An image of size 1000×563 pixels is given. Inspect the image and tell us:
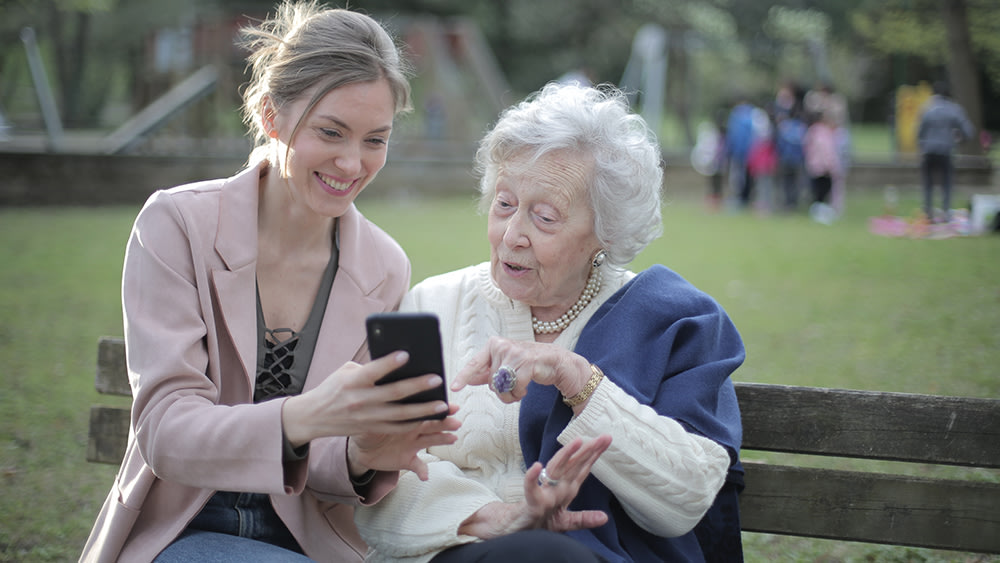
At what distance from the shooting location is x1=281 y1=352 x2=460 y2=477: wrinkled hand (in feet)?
6.87

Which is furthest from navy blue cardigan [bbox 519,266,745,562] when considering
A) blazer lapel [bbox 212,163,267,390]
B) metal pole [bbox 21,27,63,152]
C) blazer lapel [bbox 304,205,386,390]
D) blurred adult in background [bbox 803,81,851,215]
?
metal pole [bbox 21,27,63,152]

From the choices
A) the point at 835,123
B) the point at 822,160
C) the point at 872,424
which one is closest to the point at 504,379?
the point at 872,424

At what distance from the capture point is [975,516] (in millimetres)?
2936

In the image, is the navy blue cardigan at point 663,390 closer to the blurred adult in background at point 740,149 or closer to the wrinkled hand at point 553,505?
the wrinkled hand at point 553,505

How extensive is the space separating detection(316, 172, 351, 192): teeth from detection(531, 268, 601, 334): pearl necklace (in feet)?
2.35

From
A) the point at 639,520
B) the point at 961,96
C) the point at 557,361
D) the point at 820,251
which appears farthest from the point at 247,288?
the point at 961,96

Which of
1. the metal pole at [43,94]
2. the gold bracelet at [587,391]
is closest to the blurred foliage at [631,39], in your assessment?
the metal pole at [43,94]

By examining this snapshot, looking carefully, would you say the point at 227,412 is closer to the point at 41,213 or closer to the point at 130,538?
the point at 130,538

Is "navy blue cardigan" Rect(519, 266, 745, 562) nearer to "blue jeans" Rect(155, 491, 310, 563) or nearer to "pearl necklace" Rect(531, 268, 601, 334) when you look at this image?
"pearl necklace" Rect(531, 268, 601, 334)

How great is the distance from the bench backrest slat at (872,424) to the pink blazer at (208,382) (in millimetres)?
1254

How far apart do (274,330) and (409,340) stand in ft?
2.98

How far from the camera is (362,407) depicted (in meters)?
2.12

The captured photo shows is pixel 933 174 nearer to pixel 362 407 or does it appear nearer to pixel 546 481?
pixel 546 481

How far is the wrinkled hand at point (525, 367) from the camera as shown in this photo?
7.80 feet
